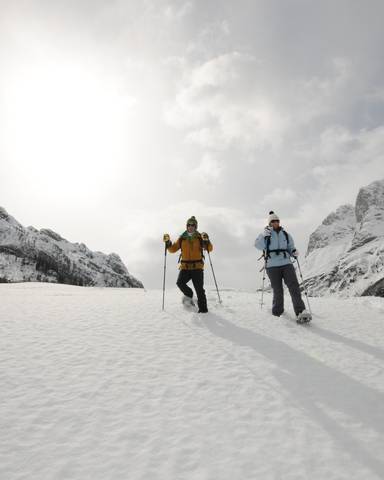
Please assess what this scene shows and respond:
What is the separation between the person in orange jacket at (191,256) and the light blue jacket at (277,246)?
1633 mm

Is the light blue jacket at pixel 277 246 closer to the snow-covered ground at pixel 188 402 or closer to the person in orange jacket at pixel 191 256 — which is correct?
the person in orange jacket at pixel 191 256

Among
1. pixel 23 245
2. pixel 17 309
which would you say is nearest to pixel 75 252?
pixel 23 245

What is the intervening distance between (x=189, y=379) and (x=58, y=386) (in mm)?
1933

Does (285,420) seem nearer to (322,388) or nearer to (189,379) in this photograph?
(322,388)

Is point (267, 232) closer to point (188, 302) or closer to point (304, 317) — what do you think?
point (304, 317)

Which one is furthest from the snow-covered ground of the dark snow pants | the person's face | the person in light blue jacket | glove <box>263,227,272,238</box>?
the person's face

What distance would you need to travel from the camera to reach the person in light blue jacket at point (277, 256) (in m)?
9.54

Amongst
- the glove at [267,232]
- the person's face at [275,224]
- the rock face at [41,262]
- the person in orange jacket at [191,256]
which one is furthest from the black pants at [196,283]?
the rock face at [41,262]

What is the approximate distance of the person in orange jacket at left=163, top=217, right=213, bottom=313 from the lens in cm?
1021

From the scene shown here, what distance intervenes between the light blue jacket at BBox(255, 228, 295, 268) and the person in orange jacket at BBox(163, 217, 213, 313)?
64.3 inches

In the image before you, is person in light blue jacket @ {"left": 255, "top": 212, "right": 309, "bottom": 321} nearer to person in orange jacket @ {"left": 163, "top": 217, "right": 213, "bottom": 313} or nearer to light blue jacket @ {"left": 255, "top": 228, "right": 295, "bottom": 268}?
light blue jacket @ {"left": 255, "top": 228, "right": 295, "bottom": 268}

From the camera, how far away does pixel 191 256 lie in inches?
406

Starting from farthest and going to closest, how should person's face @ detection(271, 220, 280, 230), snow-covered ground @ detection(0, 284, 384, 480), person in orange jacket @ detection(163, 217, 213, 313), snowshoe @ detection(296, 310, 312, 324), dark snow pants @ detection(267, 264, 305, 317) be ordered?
person in orange jacket @ detection(163, 217, 213, 313), person's face @ detection(271, 220, 280, 230), dark snow pants @ detection(267, 264, 305, 317), snowshoe @ detection(296, 310, 312, 324), snow-covered ground @ detection(0, 284, 384, 480)

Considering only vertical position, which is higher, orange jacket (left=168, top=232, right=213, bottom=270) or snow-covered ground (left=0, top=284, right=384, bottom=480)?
orange jacket (left=168, top=232, right=213, bottom=270)
